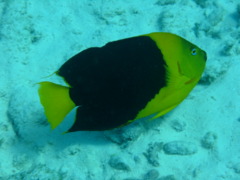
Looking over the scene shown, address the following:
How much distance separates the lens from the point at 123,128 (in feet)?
8.14

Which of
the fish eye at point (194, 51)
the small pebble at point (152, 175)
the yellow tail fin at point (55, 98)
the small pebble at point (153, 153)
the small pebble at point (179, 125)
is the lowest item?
the small pebble at point (152, 175)

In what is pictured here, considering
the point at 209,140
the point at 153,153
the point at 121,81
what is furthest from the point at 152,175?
the point at 121,81

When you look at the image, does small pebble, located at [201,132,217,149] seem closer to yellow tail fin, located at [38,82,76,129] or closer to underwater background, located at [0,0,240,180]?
underwater background, located at [0,0,240,180]

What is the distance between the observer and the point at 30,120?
2734 millimetres

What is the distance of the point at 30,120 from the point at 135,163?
4.42 ft

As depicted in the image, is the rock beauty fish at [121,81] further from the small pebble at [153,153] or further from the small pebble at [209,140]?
the small pebble at [209,140]

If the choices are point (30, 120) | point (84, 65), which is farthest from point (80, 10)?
point (84, 65)

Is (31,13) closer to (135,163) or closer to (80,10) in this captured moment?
(80,10)

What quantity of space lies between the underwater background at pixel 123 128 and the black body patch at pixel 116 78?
0.68 meters

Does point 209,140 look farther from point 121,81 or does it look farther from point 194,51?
point 121,81

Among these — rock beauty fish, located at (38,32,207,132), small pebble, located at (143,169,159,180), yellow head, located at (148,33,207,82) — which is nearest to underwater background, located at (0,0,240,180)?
small pebble, located at (143,169,159,180)

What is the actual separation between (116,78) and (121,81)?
46 mm

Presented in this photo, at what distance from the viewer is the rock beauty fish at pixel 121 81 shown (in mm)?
1778

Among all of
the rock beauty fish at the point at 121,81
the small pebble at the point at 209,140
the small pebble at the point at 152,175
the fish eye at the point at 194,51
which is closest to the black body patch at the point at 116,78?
the rock beauty fish at the point at 121,81
